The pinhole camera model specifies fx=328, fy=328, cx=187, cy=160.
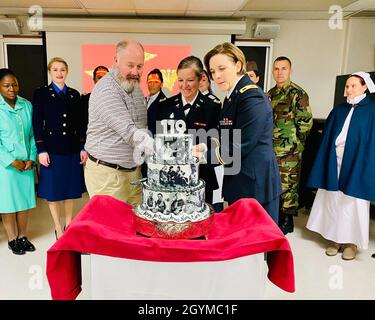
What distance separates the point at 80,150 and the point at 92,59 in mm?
2050

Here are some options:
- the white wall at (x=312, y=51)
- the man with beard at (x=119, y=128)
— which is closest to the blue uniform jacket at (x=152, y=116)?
the man with beard at (x=119, y=128)

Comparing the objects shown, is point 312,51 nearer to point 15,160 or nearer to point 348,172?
point 348,172

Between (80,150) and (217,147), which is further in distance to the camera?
(80,150)

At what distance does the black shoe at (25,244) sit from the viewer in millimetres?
2316

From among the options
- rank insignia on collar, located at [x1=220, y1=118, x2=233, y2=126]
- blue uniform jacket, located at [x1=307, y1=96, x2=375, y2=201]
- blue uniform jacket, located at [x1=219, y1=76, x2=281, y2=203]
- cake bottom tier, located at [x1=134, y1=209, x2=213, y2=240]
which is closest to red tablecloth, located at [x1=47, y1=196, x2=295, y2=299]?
cake bottom tier, located at [x1=134, y1=209, x2=213, y2=240]

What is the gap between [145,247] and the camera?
83 centimetres

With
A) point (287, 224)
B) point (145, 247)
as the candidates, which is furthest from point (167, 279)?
point (287, 224)

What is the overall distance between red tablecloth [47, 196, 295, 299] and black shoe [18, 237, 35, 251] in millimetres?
1595

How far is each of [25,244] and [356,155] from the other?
2359mm

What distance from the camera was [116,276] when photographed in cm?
87

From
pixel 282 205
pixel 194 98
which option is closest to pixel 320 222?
pixel 282 205

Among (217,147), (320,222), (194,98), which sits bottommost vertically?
(320,222)

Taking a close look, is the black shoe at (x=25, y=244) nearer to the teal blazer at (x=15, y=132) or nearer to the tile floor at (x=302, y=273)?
the tile floor at (x=302, y=273)
